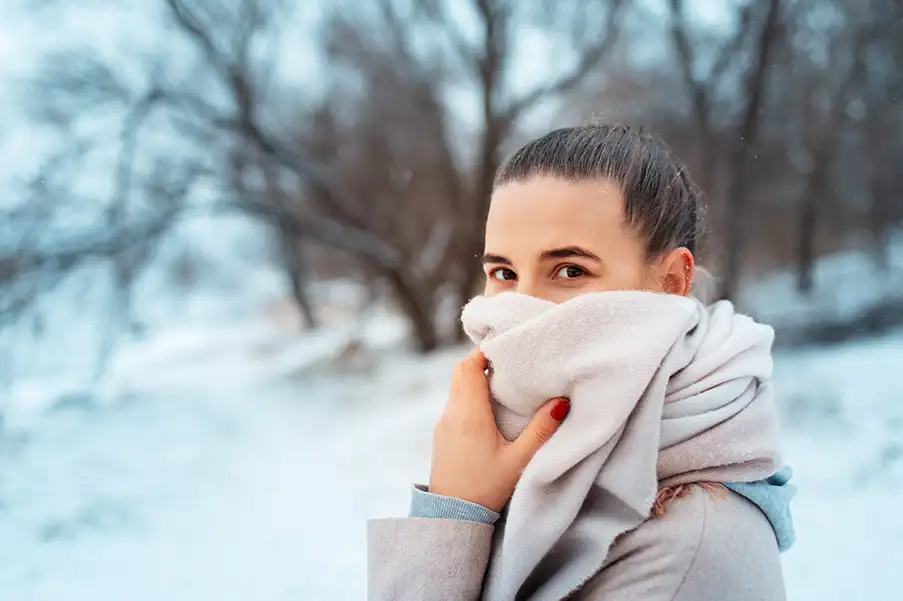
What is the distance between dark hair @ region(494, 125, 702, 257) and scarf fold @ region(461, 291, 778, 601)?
0.10 m

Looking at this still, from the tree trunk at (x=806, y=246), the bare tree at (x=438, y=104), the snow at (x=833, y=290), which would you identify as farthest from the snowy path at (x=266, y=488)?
the bare tree at (x=438, y=104)

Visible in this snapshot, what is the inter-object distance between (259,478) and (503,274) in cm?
194

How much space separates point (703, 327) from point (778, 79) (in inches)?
90.9

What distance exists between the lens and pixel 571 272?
561 mm

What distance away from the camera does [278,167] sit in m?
3.58

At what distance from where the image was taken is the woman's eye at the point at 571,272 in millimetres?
558

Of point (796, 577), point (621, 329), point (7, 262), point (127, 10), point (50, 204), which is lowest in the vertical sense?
point (796, 577)

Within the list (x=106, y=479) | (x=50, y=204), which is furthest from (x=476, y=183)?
(x=106, y=479)

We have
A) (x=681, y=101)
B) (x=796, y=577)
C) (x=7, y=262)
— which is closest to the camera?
(x=796, y=577)

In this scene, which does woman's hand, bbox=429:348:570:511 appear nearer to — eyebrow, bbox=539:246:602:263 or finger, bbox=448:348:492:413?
finger, bbox=448:348:492:413

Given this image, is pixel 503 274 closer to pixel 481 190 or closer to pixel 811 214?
pixel 811 214

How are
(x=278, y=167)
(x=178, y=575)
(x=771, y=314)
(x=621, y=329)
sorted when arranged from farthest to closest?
(x=278, y=167) → (x=771, y=314) → (x=178, y=575) → (x=621, y=329)

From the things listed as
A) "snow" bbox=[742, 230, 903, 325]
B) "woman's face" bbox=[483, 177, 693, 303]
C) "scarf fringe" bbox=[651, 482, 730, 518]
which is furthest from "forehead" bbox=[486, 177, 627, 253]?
"snow" bbox=[742, 230, 903, 325]

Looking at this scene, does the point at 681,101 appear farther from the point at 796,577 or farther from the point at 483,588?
the point at 483,588
